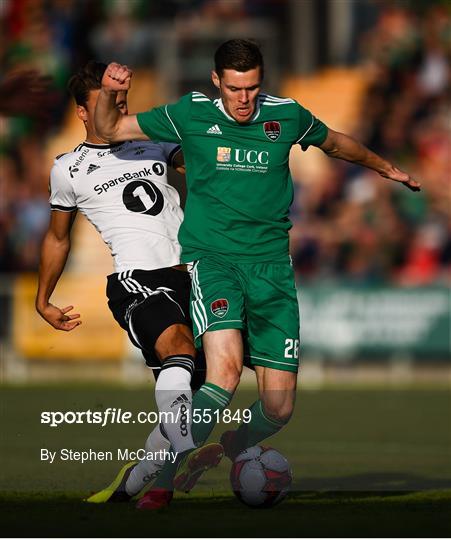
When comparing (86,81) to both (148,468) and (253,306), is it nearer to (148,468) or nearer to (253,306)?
(253,306)

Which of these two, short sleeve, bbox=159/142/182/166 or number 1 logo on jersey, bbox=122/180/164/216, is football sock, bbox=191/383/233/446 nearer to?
number 1 logo on jersey, bbox=122/180/164/216

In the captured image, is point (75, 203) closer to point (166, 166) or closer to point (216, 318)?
point (166, 166)

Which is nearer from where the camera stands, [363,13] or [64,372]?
[64,372]

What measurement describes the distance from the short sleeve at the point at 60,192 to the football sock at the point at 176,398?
123 centimetres

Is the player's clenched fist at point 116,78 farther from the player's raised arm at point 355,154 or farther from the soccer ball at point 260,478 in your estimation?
the soccer ball at point 260,478

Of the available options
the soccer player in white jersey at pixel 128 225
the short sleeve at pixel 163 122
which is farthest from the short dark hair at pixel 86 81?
the short sleeve at pixel 163 122

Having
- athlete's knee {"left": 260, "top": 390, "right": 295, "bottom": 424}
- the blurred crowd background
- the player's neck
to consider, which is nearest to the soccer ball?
athlete's knee {"left": 260, "top": 390, "right": 295, "bottom": 424}

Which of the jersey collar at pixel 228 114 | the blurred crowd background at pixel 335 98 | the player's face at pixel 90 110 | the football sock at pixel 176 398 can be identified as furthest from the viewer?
the blurred crowd background at pixel 335 98

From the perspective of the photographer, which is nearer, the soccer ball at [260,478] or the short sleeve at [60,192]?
the soccer ball at [260,478]

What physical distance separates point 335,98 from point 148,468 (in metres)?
19.0

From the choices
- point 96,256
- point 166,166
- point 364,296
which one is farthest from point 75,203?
point 96,256

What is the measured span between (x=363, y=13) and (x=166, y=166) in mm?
18458

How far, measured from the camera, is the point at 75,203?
8.89 m

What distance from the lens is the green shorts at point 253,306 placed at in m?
8.16
